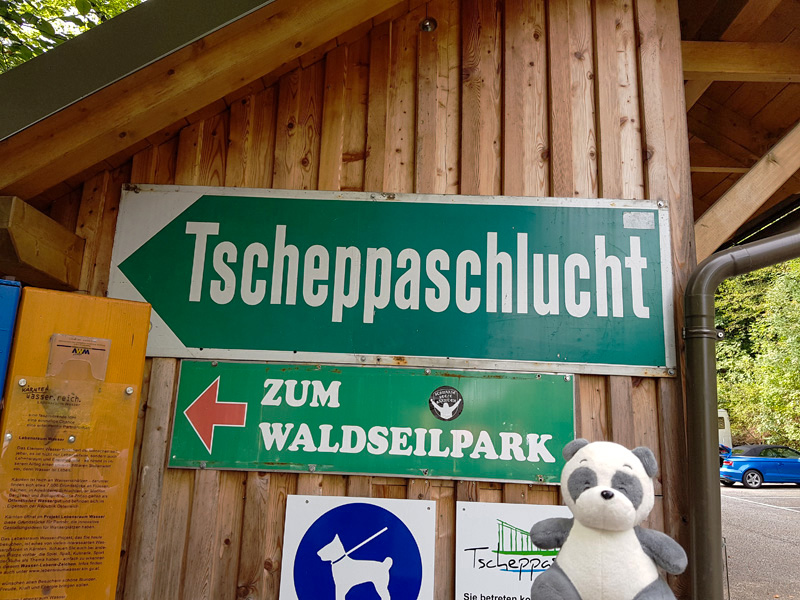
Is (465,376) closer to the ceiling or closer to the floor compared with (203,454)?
closer to the ceiling

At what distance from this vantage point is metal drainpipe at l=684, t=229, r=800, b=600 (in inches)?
86.5

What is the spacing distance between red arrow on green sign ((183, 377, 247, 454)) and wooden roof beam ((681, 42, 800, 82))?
116 inches

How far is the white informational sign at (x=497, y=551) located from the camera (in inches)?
91.4

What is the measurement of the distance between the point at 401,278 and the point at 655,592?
1.55 m

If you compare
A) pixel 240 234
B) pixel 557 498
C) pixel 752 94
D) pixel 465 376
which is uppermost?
pixel 752 94

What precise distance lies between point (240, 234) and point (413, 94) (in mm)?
1091

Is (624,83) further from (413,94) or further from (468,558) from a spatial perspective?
(468,558)

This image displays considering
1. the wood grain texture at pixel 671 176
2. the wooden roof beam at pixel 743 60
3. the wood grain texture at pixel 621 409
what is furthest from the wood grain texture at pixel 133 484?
the wooden roof beam at pixel 743 60

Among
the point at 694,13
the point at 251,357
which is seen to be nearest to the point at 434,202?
the point at 251,357

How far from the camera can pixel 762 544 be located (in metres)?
8.35

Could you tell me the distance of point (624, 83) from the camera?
2781 mm

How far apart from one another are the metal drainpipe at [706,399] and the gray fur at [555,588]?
3.20 feet

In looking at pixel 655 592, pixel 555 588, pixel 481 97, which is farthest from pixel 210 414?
pixel 481 97

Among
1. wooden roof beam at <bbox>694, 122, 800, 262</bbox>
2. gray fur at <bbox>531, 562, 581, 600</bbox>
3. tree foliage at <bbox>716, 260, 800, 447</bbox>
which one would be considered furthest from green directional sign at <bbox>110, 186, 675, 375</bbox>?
tree foliage at <bbox>716, 260, 800, 447</bbox>
